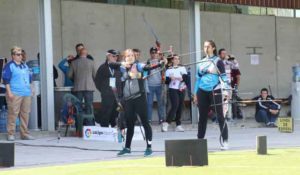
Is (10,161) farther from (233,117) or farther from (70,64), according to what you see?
(233,117)

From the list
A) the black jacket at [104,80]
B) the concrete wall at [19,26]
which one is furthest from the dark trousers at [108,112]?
the concrete wall at [19,26]

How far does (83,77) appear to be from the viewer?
1800 centimetres

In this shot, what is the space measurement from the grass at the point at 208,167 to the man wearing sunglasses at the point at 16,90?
500cm

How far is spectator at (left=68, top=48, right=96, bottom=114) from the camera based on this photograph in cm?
1802

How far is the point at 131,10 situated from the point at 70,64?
5.59 m

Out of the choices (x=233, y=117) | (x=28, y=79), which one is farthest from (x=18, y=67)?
(x=233, y=117)

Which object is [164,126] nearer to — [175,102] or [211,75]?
[175,102]

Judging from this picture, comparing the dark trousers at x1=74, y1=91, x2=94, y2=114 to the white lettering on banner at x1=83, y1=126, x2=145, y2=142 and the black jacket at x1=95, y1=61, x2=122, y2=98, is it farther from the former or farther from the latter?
the white lettering on banner at x1=83, y1=126, x2=145, y2=142

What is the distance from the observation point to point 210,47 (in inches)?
526

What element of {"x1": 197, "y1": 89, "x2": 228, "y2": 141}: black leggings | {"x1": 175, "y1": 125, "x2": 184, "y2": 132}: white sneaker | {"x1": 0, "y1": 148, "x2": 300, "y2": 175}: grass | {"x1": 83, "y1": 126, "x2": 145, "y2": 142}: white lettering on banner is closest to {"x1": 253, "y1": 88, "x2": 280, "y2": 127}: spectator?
{"x1": 175, "y1": 125, "x2": 184, "y2": 132}: white sneaker

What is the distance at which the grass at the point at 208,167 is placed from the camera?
984 centimetres

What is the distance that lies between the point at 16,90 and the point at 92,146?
2.44 meters

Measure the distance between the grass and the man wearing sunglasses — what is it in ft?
16.4

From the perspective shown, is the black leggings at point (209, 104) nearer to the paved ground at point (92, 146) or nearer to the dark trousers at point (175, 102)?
the paved ground at point (92, 146)
